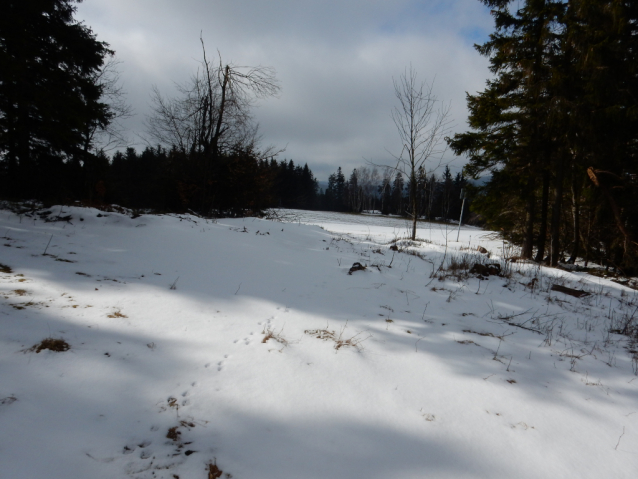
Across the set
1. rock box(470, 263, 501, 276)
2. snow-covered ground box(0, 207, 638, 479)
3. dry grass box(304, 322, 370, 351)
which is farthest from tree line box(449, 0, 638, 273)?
dry grass box(304, 322, 370, 351)

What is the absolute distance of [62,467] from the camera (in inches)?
46.3

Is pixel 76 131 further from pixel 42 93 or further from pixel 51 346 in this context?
pixel 51 346

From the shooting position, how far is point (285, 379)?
6.57ft

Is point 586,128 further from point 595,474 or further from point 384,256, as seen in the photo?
point 595,474

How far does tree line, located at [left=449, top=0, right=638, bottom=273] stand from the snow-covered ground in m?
7.40

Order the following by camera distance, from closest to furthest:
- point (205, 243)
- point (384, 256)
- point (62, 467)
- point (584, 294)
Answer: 1. point (62, 467)
2. point (584, 294)
3. point (205, 243)
4. point (384, 256)

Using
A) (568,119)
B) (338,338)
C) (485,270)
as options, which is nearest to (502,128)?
(568,119)

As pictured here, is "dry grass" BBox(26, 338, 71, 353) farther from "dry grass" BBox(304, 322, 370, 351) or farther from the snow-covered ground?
"dry grass" BBox(304, 322, 370, 351)

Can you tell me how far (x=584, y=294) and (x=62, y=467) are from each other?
6858 mm

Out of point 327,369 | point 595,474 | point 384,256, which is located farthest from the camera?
point 384,256

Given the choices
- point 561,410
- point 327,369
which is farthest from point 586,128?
point 327,369

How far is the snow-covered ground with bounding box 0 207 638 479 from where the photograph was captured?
140 centimetres

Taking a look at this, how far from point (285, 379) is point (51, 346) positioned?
5.20ft

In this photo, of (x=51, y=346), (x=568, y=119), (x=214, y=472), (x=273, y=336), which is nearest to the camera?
(x=214, y=472)
